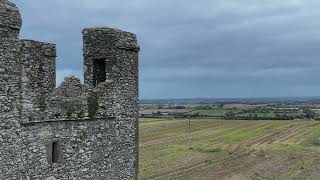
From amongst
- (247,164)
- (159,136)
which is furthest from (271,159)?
(159,136)

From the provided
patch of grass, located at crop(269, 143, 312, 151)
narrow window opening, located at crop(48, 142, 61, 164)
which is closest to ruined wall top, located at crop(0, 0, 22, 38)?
narrow window opening, located at crop(48, 142, 61, 164)

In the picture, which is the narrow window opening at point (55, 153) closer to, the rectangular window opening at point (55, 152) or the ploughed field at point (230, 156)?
the rectangular window opening at point (55, 152)

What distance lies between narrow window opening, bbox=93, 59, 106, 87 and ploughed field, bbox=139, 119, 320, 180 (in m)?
15.0

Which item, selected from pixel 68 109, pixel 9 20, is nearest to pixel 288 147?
pixel 68 109

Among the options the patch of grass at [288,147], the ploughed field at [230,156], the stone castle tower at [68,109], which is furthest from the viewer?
the patch of grass at [288,147]

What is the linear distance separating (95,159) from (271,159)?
27.8 meters

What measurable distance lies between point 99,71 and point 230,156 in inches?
1137

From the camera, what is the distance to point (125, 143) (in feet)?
62.1

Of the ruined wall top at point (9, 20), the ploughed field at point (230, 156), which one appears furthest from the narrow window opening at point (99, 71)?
the ploughed field at point (230, 156)

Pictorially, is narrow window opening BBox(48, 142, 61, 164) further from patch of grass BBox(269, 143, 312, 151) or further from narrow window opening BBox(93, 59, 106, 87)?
patch of grass BBox(269, 143, 312, 151)

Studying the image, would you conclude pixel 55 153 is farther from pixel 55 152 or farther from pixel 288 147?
pixel 288 147

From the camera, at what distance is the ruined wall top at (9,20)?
1398cm

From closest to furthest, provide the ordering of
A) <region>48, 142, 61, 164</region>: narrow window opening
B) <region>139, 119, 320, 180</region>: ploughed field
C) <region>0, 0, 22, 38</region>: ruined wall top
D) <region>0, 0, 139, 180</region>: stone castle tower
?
<region>0, 0, 22, 38</region>: ruined wall top
<region>0, 0, 139, 180</region>: stone castle tower
<region>48, 142, 61, 164</region>: narrow window opening
<region>139, 119, 320, 180</region>: ploughed field

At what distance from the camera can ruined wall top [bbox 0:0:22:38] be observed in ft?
45.9
